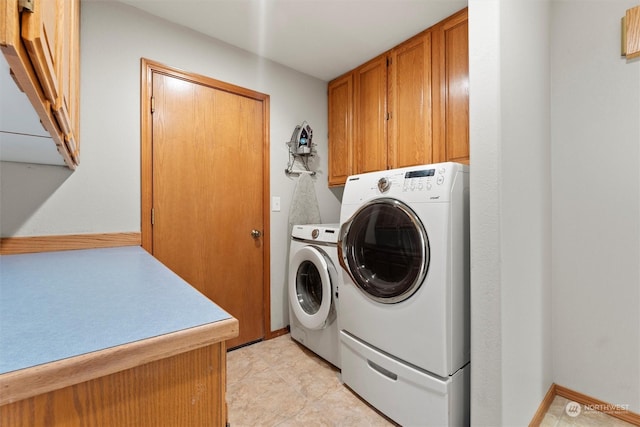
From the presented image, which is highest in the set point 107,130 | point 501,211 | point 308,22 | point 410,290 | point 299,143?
point 308,22

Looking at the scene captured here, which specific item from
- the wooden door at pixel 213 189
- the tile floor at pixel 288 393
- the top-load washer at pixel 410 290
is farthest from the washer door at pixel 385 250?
the wooden door at pixel 213 189

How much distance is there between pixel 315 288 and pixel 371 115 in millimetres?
1484

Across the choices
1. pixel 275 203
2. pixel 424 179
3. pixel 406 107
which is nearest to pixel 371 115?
pixel 406 107

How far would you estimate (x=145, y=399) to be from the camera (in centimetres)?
48

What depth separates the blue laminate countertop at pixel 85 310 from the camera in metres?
0.43

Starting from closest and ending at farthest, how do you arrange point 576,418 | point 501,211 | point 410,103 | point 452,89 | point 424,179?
point 501,211 < point 424,179 < point 576,418 < point 452,89 < point 410,103

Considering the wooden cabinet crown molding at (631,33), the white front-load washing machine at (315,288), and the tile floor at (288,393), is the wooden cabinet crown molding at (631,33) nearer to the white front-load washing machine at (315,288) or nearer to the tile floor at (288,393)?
the white front-load washing machine at (315,288)

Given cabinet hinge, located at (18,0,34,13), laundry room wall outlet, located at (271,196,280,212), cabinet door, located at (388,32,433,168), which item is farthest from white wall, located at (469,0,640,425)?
laundry room wall outlet, located at (271,196,280,212)

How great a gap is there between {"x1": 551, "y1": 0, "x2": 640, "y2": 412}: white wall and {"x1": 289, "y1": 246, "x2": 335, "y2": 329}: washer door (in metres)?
1.38

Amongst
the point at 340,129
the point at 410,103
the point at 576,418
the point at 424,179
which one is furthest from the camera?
the point at 340,129

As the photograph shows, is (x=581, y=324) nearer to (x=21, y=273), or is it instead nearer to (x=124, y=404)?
(x=124, y=404)

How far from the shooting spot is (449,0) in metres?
1.66

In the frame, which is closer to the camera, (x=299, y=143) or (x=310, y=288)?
(x=310, y=288)

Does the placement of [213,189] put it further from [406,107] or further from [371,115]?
[406,107]
